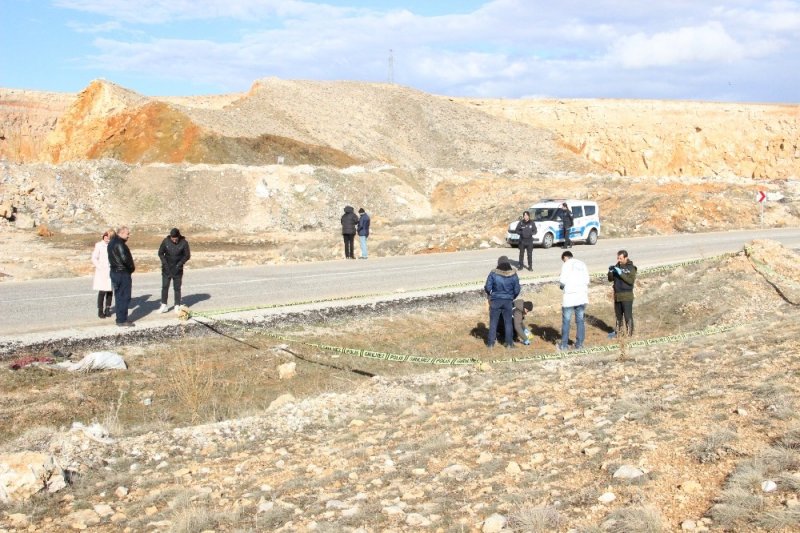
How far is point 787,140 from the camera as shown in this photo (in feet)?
229

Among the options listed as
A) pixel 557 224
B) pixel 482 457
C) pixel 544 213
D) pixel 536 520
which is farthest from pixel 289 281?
pixel 536 520

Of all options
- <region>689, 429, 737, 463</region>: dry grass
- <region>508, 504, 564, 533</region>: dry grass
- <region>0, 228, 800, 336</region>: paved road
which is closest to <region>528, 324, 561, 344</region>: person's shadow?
<region>0, 228, 800, 336</region>: paved road

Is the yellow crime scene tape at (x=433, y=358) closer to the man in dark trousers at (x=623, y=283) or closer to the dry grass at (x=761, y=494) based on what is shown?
the man in dark trousers at (x=623, y=283)

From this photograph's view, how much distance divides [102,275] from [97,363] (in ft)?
9.61

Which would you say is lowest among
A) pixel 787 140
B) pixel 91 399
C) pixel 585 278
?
pixel 91 399

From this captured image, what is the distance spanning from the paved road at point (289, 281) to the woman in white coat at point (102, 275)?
1.08 feet

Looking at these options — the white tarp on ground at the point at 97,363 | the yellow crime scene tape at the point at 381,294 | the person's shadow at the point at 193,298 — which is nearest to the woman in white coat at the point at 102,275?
the yellow crime scene tape at the point at 381,294

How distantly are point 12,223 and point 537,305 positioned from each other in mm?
28104

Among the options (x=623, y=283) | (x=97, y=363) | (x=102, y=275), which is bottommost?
(x=97, y=363)

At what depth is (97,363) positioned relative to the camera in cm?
1179

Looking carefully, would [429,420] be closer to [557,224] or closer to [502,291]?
[502,291]

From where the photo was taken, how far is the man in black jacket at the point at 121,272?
1368 cm

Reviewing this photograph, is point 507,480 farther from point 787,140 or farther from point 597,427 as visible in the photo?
point 787,140

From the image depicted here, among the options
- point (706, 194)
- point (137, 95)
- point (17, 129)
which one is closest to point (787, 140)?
point (706, 194)
